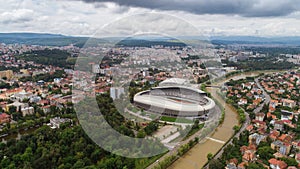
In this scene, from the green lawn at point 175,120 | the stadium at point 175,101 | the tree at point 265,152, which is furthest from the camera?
the stadium at point 175,101

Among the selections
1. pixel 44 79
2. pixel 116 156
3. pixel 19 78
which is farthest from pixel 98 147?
pixel 19 78

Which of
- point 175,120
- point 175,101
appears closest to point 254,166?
point 175,120

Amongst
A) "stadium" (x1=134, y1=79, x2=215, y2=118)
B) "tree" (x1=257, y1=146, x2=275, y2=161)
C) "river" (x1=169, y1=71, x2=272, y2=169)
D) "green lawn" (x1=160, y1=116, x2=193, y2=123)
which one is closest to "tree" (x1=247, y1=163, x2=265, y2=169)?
"tree" (x1=257, y1=146, x2=275, y2=161)

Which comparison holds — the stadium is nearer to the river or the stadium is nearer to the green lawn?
the green lawn

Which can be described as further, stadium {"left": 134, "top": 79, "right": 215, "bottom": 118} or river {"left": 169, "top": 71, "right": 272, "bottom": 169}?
stadium {"left": 134, "top": 79, "right": 215, "bottom": 118}

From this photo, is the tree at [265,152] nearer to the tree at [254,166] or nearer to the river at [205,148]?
the tree at [254,166]

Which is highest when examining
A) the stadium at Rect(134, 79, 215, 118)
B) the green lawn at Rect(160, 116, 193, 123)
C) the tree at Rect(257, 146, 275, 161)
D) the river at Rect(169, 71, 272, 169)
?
the stadium at Rect(134, 79, 215, 118)

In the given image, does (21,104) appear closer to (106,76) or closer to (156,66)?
(106,76)

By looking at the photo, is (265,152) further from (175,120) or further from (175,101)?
(175,101)

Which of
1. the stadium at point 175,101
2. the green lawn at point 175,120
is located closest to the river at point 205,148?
the stadium at point 175,101
